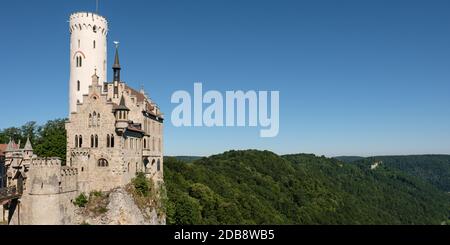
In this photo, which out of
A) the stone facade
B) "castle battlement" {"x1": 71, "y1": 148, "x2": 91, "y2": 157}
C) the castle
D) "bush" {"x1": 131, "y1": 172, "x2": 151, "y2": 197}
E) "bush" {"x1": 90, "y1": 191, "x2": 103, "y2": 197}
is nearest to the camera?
the castle

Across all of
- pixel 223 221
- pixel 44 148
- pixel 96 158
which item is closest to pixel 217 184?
pixel 223 221

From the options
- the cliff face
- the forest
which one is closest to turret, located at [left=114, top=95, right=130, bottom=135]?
the cliff face

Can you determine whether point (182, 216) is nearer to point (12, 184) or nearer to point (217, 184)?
point (12, 184)

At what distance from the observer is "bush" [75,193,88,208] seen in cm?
4969

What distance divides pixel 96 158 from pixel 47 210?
8010 mm

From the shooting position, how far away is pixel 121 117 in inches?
1982

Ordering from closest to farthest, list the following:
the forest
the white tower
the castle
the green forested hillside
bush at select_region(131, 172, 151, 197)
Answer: the castle, bush at select_region(131, 172, 151, 197), the white tower, the forest, the green forested hillside

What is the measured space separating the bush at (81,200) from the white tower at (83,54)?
1225 cm

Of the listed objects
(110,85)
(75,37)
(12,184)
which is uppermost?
(75,37)

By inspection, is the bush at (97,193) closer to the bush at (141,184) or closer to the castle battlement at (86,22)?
the bush at (141,184)

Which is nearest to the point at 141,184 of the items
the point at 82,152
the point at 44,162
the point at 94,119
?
the point at 82,152

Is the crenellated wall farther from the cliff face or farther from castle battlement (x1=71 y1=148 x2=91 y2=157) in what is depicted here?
castle battlement (x1=71 y1=148 x2=91 y2=157)

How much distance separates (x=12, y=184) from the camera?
47562mm

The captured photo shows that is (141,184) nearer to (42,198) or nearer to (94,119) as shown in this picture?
(94,119)
